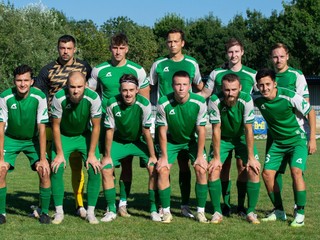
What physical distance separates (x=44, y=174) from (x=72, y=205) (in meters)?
1.74

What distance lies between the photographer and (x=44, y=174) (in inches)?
318

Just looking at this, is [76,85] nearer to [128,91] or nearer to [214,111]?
[128,91]

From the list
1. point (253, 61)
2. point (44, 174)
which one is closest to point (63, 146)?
point (44, 174)

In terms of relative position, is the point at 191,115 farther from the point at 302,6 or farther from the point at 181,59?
the point at 302,6

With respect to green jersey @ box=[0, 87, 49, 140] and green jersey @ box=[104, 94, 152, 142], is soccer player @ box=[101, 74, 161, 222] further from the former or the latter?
green jersey @ box=[0, 87, 49, 140]

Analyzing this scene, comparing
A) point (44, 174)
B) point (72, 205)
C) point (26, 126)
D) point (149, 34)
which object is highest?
point (149, 34)

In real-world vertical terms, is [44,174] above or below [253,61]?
below

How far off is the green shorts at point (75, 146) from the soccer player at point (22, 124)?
28cm

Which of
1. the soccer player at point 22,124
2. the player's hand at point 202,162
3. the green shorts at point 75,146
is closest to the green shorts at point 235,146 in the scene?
the player's hand at point 202,162

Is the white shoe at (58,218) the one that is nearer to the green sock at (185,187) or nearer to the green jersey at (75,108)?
the green jersey at (75,108)

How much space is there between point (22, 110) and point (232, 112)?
2802mm

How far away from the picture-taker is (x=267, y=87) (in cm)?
793

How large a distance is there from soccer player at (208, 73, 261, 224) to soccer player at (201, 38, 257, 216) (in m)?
0.51

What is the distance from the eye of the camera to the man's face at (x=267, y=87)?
791cm
